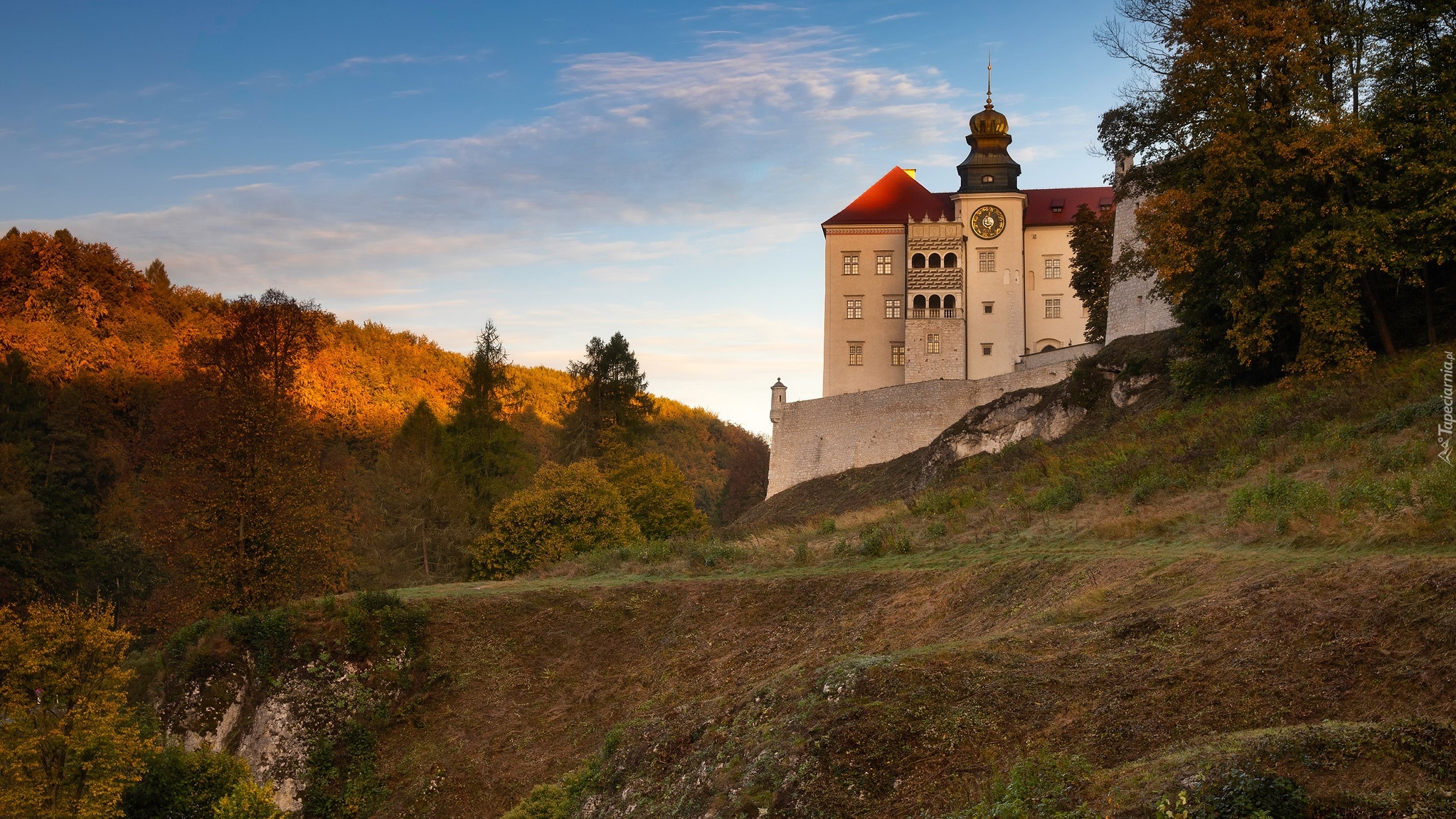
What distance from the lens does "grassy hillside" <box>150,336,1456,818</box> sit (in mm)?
9133

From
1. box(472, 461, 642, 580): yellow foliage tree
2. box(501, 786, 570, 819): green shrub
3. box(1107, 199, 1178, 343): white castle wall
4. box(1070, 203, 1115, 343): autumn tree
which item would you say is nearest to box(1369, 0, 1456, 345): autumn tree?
box(1107, 199, 1178, 343): white castle wall

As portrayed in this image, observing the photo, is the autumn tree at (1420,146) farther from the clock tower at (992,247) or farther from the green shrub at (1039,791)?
the clock tower at (992,247)

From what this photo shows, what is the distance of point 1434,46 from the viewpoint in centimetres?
2211

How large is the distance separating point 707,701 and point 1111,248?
3383 centimetres

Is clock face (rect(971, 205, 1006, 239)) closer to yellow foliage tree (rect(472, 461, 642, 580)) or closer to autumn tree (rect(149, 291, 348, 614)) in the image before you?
yellow foliage tree (rect(472, 461, 642, 580))

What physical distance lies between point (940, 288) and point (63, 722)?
137 feet

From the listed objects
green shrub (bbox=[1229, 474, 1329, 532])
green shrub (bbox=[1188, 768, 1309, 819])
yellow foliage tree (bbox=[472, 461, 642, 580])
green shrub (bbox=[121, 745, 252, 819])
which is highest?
green shrub (bbox=[1229, 474, 1329, 532])

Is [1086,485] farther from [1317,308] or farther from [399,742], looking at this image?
[399,742]

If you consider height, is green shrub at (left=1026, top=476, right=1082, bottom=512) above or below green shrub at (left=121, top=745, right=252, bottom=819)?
above

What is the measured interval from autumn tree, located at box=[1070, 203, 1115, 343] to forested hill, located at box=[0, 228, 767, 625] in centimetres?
1817

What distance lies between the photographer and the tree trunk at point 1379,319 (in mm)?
21859

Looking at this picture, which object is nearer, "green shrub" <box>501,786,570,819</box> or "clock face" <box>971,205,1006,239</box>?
"green shrub" <box>501,786,570,819</box>

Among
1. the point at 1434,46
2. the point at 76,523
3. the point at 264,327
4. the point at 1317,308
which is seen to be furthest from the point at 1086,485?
the point at 76,523

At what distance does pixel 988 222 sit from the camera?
54.1m
